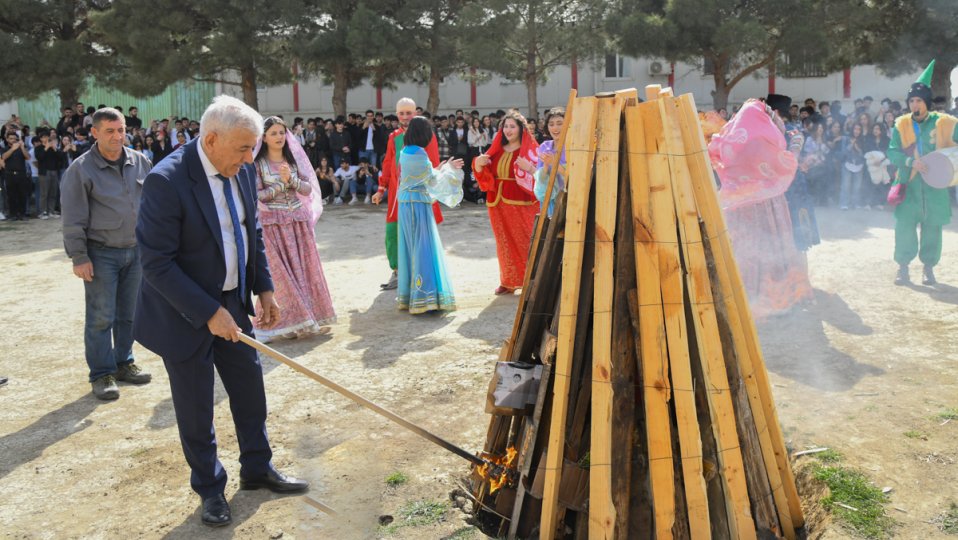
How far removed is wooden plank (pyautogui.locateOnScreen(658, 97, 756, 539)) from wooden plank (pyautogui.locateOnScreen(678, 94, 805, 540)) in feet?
0.28

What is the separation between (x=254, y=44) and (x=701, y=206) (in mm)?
18628

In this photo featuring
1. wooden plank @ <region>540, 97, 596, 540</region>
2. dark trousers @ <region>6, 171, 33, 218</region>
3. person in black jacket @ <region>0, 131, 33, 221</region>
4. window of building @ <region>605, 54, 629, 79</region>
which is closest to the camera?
wooden plank @ <region>540, 97, 596, 540</region>

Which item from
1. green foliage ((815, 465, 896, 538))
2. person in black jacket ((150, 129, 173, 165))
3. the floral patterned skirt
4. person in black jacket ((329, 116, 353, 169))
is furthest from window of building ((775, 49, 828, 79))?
green foliage ((815, 465, 896, 538))

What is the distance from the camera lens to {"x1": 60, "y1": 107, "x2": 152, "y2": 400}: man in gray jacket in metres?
5.26

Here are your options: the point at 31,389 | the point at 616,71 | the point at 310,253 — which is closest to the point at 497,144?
the point at 310,253

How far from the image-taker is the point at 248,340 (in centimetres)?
360

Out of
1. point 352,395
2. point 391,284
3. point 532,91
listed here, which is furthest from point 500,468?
point 532,91

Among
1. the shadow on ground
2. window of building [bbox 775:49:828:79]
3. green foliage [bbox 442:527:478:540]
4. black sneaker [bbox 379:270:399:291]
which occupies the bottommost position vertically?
green foliage [bbox 442:527:478:540]

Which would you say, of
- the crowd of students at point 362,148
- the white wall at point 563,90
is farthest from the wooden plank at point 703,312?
the white wall at point 563,90

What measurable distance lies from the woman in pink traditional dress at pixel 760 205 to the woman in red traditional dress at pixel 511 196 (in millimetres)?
1846

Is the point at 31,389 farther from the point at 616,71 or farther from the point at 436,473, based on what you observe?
the point at 616,71

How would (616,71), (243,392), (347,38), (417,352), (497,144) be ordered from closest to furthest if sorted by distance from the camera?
1. (243,392)
2. (417,352)
3. (497,144)
4. (347,38)
5. (616,71)

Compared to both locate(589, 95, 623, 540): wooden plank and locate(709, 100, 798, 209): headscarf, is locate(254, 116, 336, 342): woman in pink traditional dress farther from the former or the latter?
locate(589, 95, 623, 540): wooden plank

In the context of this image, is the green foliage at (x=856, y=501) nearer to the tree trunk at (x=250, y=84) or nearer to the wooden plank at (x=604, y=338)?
the wooden plank at (x=604, y=338)
